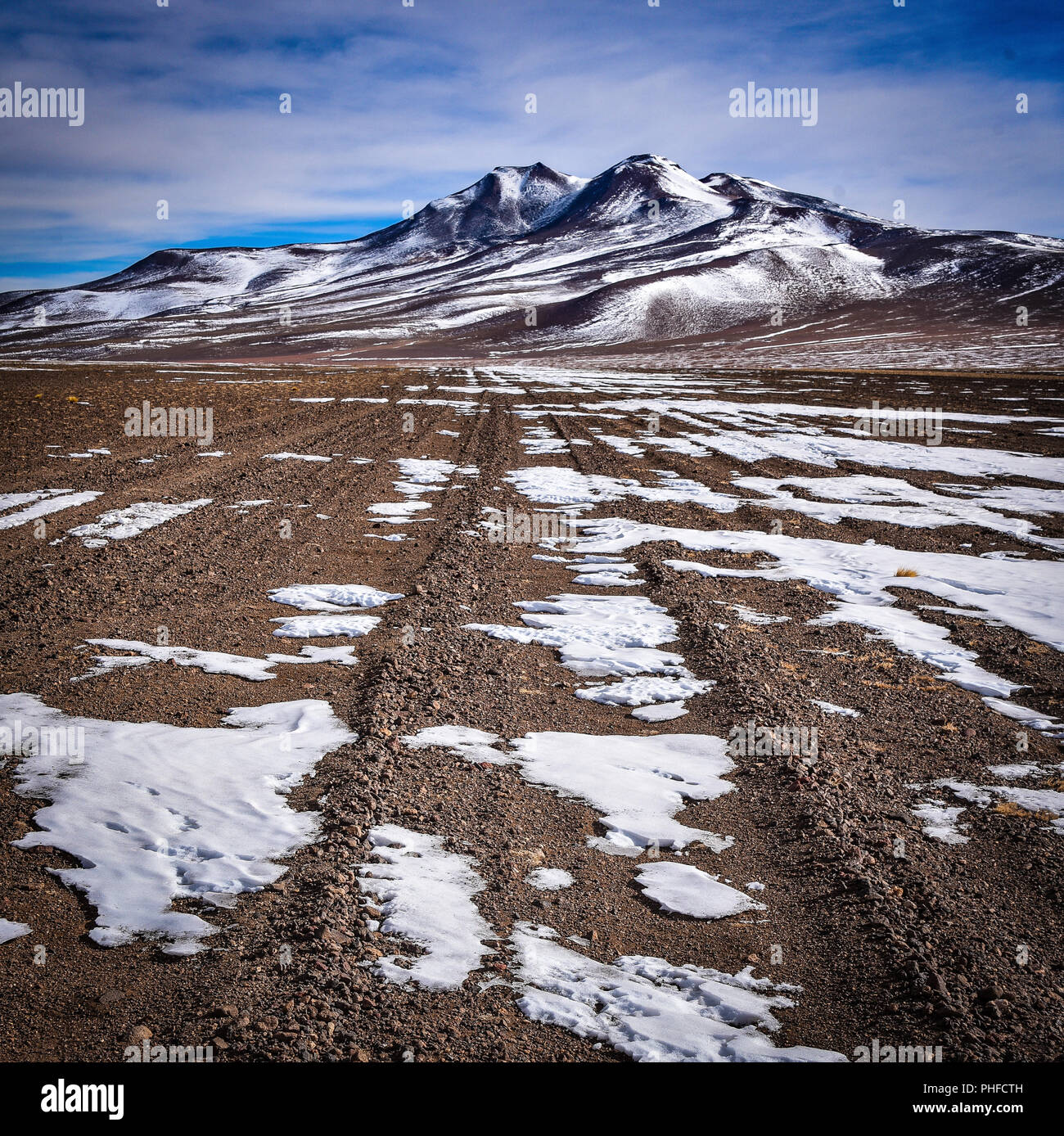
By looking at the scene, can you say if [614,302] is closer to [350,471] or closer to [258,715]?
[350,471]

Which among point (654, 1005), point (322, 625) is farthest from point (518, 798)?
point (322, 625)

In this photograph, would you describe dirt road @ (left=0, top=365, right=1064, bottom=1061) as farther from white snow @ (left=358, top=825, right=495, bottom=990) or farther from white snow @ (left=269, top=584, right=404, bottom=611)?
white snow @ (left=269, top=584, right=404, bottom=611)

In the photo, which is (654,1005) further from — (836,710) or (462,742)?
(836,710)

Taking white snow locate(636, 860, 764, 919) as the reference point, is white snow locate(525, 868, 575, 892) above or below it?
above

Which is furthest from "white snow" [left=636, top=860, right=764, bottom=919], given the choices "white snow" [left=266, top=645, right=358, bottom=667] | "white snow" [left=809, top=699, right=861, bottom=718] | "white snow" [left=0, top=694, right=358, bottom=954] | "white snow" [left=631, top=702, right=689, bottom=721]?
"white snow" [left=266, top=645, right=358, bottom=667]

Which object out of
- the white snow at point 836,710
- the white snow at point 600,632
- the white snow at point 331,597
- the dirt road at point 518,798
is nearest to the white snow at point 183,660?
the dirt road at point 518,798
